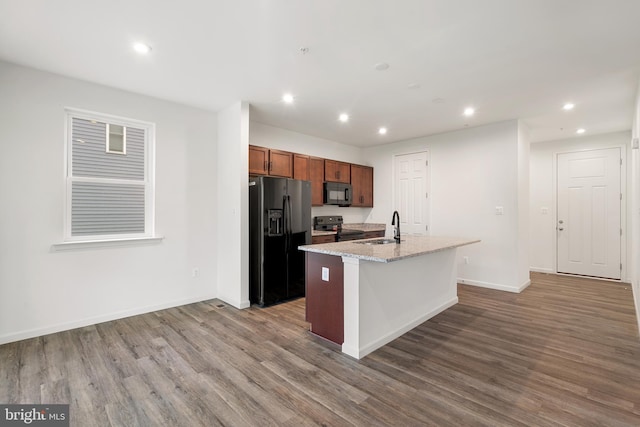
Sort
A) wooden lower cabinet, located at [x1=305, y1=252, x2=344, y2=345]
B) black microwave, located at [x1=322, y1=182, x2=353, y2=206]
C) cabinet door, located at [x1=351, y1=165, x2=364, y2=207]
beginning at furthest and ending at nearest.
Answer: cabinet door, located at [x1=351, y1=165, x2=364, y2=207], black microwave, located at [x1=322, y1=182, x2=353, y2=206], wooden lower cabinet, located at [x1=305, y1=252, x2=344, y2=345]

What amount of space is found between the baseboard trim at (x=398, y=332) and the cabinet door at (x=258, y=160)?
2.71 m

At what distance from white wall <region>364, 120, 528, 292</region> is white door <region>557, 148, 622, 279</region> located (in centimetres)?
160

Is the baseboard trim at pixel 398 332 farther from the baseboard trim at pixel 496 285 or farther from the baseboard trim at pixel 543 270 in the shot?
the baseboard trim at pixel 543 270

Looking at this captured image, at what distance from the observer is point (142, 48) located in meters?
2.57

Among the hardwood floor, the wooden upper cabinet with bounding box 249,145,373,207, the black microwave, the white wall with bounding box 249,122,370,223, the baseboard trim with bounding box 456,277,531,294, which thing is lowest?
the hardwood floor

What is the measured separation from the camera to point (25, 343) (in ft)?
9.26

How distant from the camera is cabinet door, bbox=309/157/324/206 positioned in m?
5.27

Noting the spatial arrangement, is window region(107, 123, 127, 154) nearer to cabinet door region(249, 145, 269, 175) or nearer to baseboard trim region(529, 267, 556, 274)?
cabinet door region(249, 145, 269, 175)

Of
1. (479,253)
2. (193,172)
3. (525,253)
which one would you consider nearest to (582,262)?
(525,253)

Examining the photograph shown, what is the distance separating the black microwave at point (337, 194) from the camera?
5.49 metres

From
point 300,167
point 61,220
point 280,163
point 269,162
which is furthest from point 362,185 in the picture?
point 61,220

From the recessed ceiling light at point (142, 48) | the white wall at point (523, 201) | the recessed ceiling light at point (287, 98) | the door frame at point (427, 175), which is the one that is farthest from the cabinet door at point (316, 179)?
the white wall at point (523, 201)

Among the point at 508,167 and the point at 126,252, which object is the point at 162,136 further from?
the point at 508,167

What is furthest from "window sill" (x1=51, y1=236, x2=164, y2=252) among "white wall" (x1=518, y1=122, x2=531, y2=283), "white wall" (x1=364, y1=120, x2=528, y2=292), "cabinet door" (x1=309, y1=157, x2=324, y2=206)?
"white wall" (x1=518, y1=122, x2=531, y2=283)
